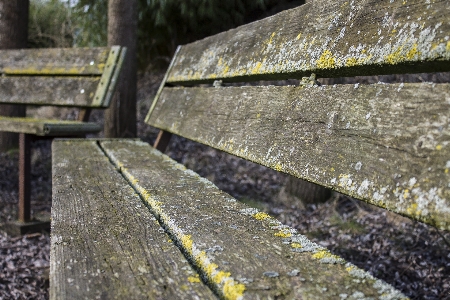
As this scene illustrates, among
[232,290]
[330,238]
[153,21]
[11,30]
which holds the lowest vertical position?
[330,238]

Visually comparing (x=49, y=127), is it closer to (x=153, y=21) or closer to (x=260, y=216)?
(x=260, y=216)

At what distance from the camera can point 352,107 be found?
1.19 m

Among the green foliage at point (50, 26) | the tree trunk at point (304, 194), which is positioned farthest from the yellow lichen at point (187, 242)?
the green foliage at point (50, 26)

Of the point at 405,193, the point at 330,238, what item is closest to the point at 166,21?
the point at 330,238

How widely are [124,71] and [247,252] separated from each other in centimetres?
574

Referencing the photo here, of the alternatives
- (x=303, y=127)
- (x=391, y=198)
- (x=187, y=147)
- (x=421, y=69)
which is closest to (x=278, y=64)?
(x=303, y=127)

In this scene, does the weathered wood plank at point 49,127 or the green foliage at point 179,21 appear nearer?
the weathered wood plank at point 49,127

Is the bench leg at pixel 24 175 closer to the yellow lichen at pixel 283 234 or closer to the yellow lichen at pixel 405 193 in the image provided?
the yellow lichen at pixel 283 234

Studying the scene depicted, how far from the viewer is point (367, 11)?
1.30m

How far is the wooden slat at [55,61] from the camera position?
3.77 meters

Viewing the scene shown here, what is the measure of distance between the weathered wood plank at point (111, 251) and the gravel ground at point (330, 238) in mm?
1769

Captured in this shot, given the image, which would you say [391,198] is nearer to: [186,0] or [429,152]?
[429,152]

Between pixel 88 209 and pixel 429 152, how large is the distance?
1.03 metres

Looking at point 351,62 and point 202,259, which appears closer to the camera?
point 202,259
